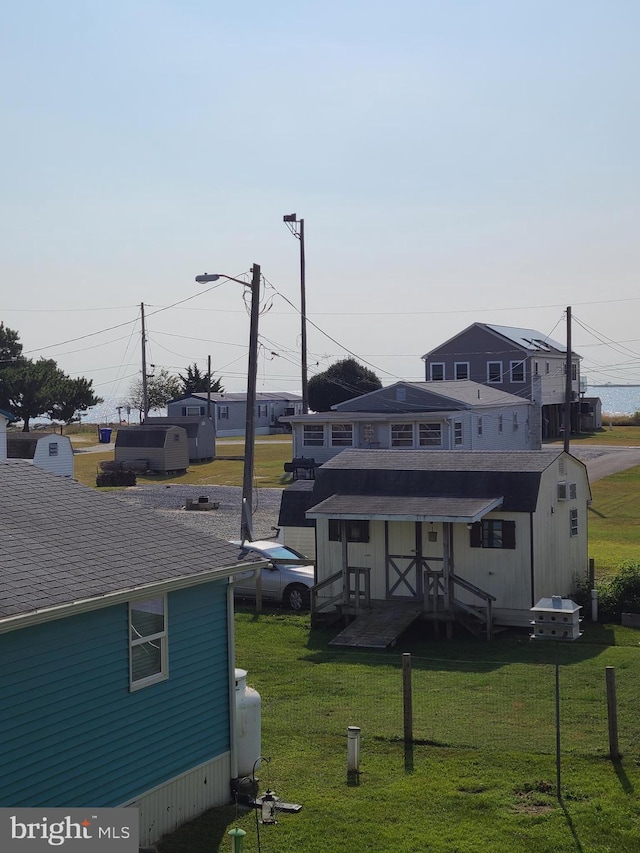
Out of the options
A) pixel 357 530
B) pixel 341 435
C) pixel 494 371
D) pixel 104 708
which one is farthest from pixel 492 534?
pixel 494 371

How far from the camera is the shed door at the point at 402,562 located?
75.8 feet

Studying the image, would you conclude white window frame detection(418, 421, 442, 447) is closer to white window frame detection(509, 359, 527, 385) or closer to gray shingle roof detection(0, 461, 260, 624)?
white window frame detection(509, 359, 527, 385)

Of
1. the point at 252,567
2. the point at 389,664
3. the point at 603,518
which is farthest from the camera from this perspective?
the point at 603,518

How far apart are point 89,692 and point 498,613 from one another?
13721 mm

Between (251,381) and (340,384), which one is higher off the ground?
(340,384)

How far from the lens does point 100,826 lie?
1003cm

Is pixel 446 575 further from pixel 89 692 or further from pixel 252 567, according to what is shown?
pixel 89 692

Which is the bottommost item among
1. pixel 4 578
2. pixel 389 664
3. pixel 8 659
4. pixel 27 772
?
pixel 389 664

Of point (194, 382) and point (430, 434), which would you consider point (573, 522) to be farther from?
point (194, 382)

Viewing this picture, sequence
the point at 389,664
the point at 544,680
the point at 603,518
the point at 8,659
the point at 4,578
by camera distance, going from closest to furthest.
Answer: the point at 8,659 → the point at 4,578 → the point at 544,680 → the point at 389,664 → the point at 603,518

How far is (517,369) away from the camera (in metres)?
73.9

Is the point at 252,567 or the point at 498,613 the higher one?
the point at 252,567

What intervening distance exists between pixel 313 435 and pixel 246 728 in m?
41.2

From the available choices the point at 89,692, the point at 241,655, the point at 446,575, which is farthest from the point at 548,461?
the point at 89,692
